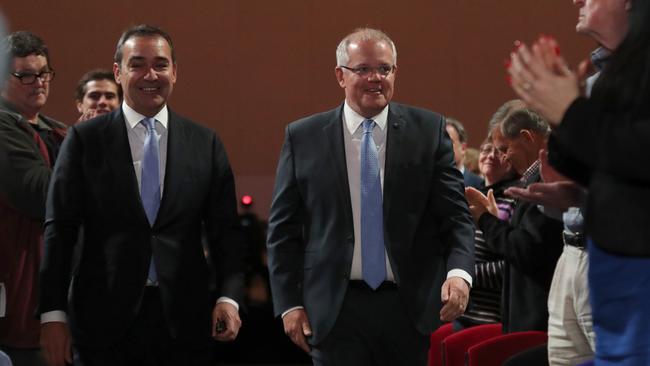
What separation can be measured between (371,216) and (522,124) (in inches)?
36.5

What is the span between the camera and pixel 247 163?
301 inches

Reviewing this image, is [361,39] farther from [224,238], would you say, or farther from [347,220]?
[224,238]

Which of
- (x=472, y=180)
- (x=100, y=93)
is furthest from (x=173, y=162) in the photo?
(x=472, y=180)

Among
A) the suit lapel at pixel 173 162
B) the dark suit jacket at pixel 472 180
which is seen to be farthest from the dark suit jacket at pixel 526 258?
the dark suit jacket at pixel 472 180

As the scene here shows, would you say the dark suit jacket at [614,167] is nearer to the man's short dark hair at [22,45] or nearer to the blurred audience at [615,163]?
the blurred audience at [615,163]

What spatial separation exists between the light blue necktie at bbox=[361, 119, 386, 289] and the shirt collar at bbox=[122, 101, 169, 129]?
0.63 meters

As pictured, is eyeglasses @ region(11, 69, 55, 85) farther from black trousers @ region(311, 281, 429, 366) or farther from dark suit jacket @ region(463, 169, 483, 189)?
dark suit jacket @ region(463, 169, 483, 189)

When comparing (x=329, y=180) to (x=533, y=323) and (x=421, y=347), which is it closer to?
(x=421, y=347)

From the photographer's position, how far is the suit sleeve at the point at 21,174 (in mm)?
3439

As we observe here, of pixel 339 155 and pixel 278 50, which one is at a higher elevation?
pixel 339 155

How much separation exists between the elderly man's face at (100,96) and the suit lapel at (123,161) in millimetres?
1378

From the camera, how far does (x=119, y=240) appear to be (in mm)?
3094

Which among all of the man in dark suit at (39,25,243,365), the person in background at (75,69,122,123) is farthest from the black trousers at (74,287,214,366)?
the person in background at (75,69,122,123)

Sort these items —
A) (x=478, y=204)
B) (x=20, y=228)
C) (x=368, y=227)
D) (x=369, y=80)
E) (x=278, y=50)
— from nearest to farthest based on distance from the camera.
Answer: (x=368, y=227)
(x=369, y=80)
(x=20, y=228)
(x=478, y=204)
(x=278, y=50)
